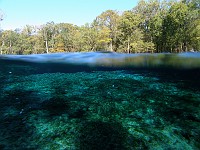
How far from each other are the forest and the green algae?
3751 cm

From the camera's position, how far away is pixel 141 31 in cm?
4762

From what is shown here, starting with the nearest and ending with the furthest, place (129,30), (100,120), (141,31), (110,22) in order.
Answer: (100,120)
(129,30)
(141,31)
(110,22)

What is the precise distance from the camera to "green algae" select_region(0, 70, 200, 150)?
4.29m

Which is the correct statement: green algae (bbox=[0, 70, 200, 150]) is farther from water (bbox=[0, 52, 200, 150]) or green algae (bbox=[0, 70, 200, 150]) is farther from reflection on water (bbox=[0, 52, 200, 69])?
reflection on water (bbox=[0, 52, 200, 69])

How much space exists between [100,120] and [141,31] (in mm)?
45360

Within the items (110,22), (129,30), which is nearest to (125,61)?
(129,30)

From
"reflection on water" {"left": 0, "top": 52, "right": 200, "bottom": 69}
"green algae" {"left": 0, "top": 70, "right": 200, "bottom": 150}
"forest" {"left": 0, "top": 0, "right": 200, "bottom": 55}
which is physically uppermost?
"forest" {"left": 0, "top": 0, "right": 200, "bottom": 55}

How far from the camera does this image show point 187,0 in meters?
45.0

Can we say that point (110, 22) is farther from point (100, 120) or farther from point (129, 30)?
point (100, 120)

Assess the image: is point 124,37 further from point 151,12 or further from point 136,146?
point 136,146

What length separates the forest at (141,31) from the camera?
41.8 metres

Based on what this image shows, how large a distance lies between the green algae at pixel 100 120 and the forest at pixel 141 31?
3751cm

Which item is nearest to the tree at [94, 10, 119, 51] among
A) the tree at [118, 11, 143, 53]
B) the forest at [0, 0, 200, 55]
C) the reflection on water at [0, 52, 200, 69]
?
the forest at [0, 0, 200, 55]

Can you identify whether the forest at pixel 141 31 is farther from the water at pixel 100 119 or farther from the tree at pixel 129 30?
the water at pixel 100 119
